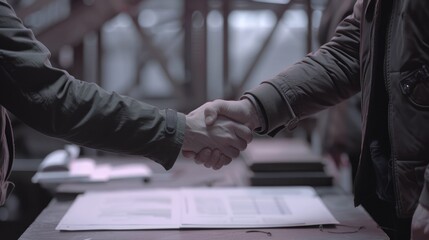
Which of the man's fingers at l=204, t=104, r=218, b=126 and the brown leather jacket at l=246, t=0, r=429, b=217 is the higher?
the brown leather jacket at l=246, t=0, r=429, b=217

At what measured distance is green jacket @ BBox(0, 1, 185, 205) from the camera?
1.47m

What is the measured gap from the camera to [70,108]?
5.00 feet

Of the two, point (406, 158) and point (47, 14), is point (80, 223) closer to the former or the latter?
point (406, 158)

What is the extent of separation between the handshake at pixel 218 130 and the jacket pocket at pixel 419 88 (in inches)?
23.0

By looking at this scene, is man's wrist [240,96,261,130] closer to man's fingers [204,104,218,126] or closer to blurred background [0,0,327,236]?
man's fingers [204,104,218,126]

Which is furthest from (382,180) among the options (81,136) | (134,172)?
(134,172)

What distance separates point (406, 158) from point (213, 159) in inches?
28.4

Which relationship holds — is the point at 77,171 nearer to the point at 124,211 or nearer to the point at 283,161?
the point at 124,211

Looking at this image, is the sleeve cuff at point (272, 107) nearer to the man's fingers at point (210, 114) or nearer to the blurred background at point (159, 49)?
the man's fingers at point (210, 114)

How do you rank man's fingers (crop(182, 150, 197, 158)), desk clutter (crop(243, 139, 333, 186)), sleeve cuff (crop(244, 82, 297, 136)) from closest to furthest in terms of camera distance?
sleeve cuff (crop(244, 82, 297, 136))
man's fingers (crop(182, 150, 197, 158))
desk clutter (crop(243, 139, 333, 186))

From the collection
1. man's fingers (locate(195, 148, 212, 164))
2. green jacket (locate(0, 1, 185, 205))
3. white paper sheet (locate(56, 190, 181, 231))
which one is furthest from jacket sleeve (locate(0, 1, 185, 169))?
man's fingers (locate(195, 148, 212, 164))

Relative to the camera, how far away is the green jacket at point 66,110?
4.84ft

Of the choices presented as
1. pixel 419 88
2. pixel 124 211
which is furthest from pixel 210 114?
pixel 419 88

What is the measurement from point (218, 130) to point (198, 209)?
0.28 metres
